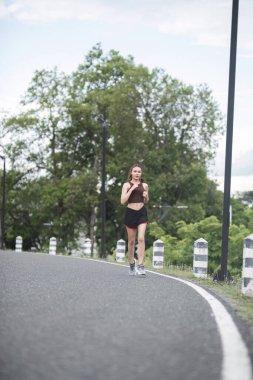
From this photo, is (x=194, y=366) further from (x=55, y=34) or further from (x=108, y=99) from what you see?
(x=108, y=99)

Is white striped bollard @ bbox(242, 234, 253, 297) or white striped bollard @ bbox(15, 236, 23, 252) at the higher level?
white striped bollard @ bbox(242, 234, 253, 297)

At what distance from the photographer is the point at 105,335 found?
516 cm

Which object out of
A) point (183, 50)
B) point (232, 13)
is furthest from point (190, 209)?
point (232, 13)

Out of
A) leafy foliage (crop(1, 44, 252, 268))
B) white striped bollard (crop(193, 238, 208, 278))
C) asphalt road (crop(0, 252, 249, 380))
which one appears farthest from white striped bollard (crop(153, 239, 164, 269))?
leafy foliage (crop(1, 44, 252, 268))

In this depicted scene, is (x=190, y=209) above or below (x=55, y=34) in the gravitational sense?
below

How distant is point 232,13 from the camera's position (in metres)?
13.5

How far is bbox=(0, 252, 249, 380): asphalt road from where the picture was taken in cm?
404

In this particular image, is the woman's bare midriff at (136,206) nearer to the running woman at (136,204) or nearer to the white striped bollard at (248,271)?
the running woman at (136,204)

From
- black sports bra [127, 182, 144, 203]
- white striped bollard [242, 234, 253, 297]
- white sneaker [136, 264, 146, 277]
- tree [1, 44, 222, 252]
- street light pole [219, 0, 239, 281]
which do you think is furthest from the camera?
tree [1, 44, 222, 252]

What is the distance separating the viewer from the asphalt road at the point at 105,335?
13.3ft

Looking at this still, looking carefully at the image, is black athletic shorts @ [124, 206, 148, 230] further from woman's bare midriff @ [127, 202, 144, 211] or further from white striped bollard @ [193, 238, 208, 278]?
white striped bollard @ [193, 238, 208, 278]

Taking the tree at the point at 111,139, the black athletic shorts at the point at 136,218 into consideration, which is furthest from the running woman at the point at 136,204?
the tree at the point at 111,139

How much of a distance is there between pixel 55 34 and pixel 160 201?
21822 mm

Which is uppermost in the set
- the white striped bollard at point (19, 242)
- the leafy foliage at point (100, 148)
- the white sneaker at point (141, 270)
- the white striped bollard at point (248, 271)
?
the leafy foliage at point (100, 148)
